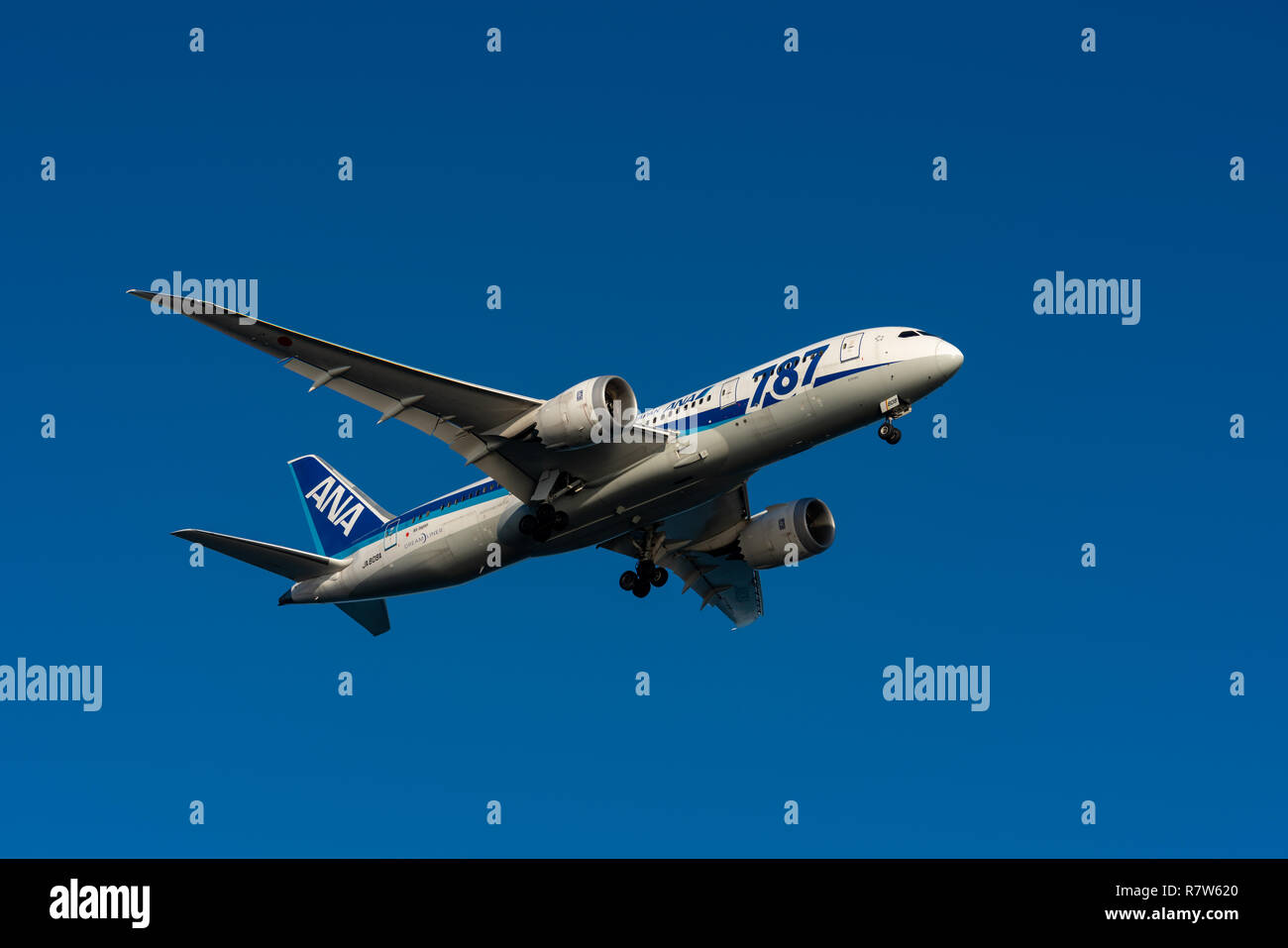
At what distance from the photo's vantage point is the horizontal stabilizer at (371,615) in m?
45.6

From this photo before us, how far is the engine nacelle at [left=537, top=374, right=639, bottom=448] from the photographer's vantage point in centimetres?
A: 3538

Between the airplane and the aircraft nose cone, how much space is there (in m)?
0.04

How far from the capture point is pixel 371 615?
4606cm

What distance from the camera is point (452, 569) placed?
40.8m

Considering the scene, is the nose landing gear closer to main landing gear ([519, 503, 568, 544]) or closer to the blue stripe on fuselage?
the blue stripe on fuselage

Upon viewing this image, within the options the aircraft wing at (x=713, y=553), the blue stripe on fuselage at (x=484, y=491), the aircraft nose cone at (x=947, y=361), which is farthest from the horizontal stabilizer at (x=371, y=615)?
the aircraft nose cone at (x=947, y=361)

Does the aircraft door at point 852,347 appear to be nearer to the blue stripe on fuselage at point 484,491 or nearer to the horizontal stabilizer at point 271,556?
the blue stripe on fuselage at point 484,491

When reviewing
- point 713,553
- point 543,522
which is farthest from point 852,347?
point 713,553

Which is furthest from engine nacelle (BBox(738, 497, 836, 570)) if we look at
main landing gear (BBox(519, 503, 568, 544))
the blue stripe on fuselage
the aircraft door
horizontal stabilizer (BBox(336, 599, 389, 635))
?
horizontal stabilizer (BBox(336, 599, 389, 635))

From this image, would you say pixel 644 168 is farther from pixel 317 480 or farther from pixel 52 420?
pixel 52 420

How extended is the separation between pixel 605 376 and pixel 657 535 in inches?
316

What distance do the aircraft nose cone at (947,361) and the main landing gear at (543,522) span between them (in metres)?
11.1

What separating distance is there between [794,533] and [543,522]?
891cm

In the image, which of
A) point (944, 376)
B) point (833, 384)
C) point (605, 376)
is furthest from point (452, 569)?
point (944, 376)
